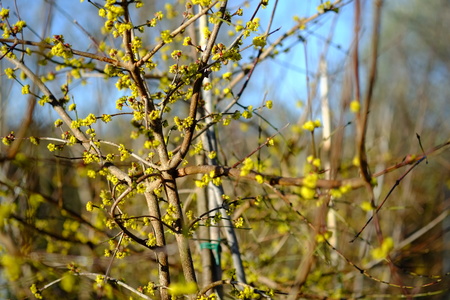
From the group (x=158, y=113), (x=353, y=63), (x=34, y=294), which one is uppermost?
(x=158, y=113)

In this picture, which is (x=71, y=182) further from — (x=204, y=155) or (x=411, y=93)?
(x=411, y=93)

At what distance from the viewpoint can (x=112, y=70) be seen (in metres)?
1.55

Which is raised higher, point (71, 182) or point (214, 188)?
point (71, 182)

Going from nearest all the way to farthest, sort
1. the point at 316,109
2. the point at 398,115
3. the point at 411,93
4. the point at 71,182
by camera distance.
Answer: the point at 316,109 → the point at 71,182 → the point at 398,115 → the point at 411,93

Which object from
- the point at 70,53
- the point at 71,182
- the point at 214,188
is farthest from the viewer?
the point at 71,182

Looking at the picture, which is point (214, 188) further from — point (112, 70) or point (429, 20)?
point (429, 20)

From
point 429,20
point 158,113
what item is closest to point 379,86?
point 429,20

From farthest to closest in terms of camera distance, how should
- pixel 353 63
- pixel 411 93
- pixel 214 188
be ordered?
pixel 411 93, pixel 214 188, pixel 353 63

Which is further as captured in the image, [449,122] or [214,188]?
[449,122]

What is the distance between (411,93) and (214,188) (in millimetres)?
9758

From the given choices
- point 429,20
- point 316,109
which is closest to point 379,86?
point 429,20

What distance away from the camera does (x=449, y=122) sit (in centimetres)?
821

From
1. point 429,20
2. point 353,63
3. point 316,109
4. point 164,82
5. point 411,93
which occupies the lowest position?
point 353,63

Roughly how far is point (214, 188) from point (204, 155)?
21 cm
